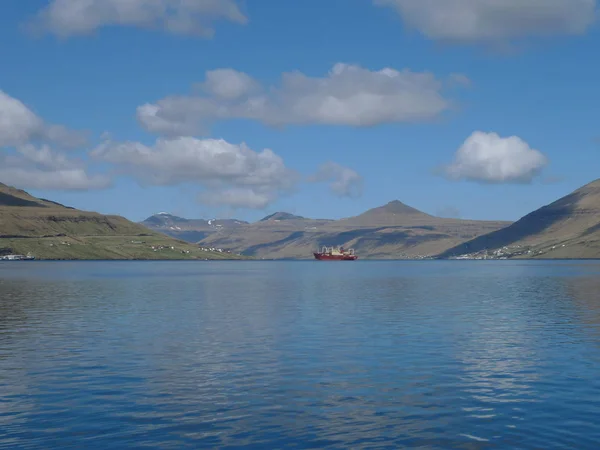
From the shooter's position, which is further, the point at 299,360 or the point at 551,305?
the point at 551,305

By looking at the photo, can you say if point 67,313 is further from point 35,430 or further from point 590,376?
point 590,376

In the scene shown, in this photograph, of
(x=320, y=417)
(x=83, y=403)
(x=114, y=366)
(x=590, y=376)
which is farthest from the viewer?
(x=114, y=366)

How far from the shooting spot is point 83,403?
43375 mm

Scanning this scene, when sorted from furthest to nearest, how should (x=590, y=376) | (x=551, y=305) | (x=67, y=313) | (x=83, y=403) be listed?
(x=551, y=305) → (x=67, y=313) → (x=590, y=376) → (x=83, y=403)

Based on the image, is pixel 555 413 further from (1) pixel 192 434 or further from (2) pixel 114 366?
(2) pixel 114 366

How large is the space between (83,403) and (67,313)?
63786 mm

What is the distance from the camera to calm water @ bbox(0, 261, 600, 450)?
120 ft

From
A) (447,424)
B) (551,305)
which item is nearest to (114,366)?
(447,424)

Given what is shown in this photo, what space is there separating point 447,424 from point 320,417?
7621 millimetres

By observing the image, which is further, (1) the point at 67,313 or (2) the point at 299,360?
(1) the point at 67,313

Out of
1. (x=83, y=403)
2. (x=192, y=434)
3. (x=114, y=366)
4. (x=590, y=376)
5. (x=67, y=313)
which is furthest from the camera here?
→ (x=67, y=313)

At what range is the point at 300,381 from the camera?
166 ft

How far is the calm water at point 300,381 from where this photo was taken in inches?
1443

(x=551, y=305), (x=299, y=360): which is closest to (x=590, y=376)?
(x=299, y=360)
